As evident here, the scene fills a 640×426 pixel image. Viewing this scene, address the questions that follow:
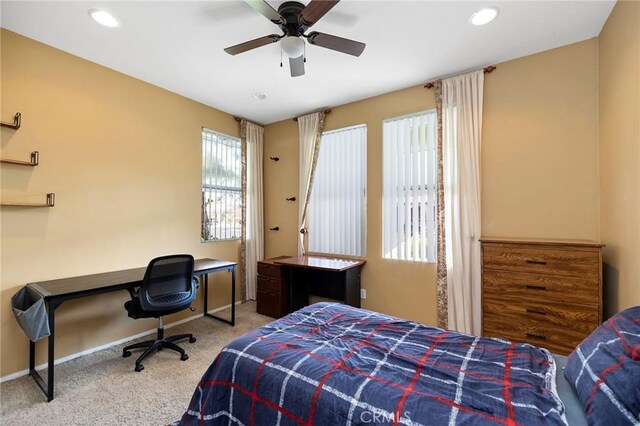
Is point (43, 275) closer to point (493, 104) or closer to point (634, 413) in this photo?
point (634, 413)

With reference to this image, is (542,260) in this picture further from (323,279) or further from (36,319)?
(36,319)

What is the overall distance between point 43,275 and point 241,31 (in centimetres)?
283

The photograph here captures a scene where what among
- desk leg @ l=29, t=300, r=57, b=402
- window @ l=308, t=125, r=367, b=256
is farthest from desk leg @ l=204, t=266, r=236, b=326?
desk leg @ l=29, t=300, r=57, b=402

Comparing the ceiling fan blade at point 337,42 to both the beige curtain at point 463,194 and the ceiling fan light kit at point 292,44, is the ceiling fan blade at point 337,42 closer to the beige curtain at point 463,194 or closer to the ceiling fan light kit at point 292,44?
the ceiling fan light kit at point 292,44

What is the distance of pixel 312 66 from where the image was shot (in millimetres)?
2875

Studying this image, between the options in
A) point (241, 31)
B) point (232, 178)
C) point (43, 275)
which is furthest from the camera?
point (232, 178)

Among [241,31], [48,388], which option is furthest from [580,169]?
[48,388]

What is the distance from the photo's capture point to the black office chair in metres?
2.47

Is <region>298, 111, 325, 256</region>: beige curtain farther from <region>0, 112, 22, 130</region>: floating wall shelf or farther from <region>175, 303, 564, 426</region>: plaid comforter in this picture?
<region>0, 112, 22, 130</region>: floating wall shelf

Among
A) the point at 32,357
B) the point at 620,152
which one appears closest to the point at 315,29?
the point at 620,152

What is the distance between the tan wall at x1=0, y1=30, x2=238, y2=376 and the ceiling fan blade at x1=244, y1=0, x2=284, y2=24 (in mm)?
2175

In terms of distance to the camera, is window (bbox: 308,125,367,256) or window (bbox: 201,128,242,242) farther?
window (bbox: 201,128,242,242)

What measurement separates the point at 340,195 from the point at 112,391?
3115 millimetres

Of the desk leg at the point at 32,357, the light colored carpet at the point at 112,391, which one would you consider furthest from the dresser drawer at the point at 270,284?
the desk leg at the point at 32,357
